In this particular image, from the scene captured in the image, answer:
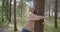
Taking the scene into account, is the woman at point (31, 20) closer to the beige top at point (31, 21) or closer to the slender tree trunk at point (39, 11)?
the beige top at point (31, 21)

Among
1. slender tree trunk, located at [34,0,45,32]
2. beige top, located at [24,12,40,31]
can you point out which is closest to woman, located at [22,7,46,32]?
beige top, located at [24,12,40,31]

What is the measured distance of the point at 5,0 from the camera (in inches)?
666

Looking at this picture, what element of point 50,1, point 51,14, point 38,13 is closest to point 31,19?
point 38,13

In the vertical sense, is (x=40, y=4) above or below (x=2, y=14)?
above

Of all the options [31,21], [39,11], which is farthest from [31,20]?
[39,11]

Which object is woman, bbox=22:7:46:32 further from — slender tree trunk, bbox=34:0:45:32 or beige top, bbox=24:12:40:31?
slender tree trunk, bbox=34:0:45:32

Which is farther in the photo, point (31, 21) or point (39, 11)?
point (31, 21)

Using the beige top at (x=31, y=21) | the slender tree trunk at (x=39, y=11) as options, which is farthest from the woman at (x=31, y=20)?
the slender tree trunk at (x=39, y=11)

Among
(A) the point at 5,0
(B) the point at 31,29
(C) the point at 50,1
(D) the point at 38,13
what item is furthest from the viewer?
(A) the point at 5,0

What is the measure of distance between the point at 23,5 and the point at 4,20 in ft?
9.18

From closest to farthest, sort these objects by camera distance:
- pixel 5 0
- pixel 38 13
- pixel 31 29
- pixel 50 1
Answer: pixel 38 13 < pixel 31 29 < pixel 50 1 < pixel 5 0

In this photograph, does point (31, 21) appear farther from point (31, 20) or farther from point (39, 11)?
point (39, 11)

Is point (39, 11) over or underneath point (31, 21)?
over

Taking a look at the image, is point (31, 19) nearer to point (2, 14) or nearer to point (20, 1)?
point (2, 14)
